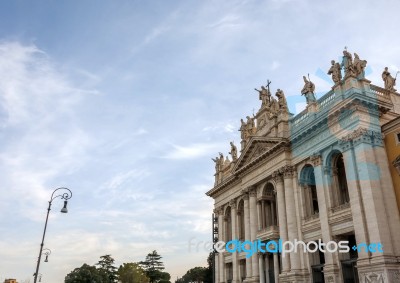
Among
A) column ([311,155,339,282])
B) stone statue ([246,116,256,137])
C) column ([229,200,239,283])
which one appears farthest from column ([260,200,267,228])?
stone statue ([246,116,256,137])

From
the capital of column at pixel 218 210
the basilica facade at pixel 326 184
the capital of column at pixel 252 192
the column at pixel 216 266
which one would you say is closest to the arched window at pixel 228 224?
the capital of column at pixel 218 210

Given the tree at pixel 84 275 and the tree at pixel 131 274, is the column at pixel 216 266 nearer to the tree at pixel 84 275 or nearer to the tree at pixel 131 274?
the tree at pixel 84 275

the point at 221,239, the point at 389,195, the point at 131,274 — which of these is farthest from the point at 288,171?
the point at 131,274

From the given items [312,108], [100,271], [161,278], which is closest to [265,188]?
[312,108]

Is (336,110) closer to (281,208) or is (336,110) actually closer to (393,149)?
(393,149)

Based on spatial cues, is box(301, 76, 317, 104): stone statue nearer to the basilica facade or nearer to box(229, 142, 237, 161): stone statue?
the basilica facade

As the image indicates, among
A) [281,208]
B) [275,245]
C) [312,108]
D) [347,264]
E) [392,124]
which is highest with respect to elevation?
[312,108]

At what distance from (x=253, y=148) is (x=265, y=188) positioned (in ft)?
12.4

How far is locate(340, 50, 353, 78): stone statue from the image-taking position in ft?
86.8

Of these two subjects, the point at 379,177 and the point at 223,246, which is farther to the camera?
the point at 223,246

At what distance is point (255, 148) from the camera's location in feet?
113

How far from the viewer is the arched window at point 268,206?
3338cm

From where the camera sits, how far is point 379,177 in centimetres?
2364

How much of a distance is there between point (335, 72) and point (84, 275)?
6748cm
